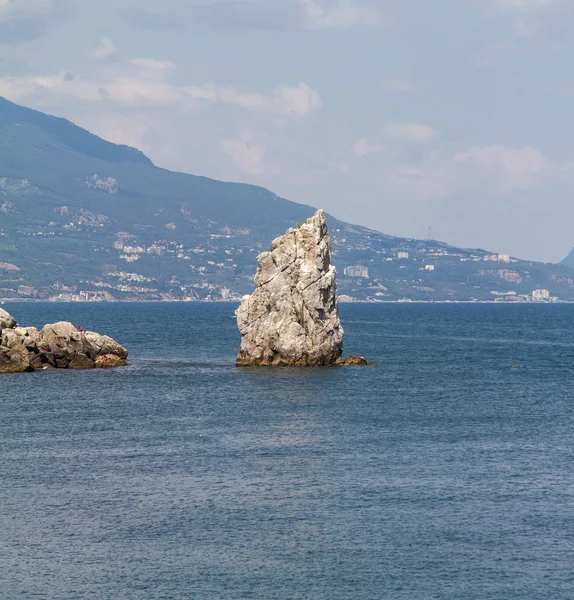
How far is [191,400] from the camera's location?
365 feet

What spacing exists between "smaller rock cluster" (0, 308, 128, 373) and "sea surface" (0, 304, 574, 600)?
670 inches

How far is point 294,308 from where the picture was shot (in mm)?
136125

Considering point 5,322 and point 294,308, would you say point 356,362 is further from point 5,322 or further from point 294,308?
point 5,322

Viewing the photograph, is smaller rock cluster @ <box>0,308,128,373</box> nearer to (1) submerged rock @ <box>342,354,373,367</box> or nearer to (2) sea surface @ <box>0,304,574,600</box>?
(2) sea surface @ <box>0,304,574,600</box>

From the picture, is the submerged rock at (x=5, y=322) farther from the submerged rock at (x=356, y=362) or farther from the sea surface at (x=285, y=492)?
the submerged rock at (x=356, y=362)

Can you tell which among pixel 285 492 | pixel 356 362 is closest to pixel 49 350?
pixel 356 362

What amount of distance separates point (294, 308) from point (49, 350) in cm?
3362

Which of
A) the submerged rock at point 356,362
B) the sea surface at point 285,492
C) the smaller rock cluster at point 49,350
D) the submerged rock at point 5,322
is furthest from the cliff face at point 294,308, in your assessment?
the submerged rock at point 5,322

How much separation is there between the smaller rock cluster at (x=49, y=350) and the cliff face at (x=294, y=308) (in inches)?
838

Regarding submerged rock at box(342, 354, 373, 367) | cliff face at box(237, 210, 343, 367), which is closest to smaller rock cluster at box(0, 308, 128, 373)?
cliff face at box(237, 210, 343, 367)

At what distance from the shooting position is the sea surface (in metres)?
53.0

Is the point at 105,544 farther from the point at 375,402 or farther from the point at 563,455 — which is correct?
the point at 375,402

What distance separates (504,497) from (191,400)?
50148 millimetres

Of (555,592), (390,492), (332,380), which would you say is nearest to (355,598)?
(555,592)
